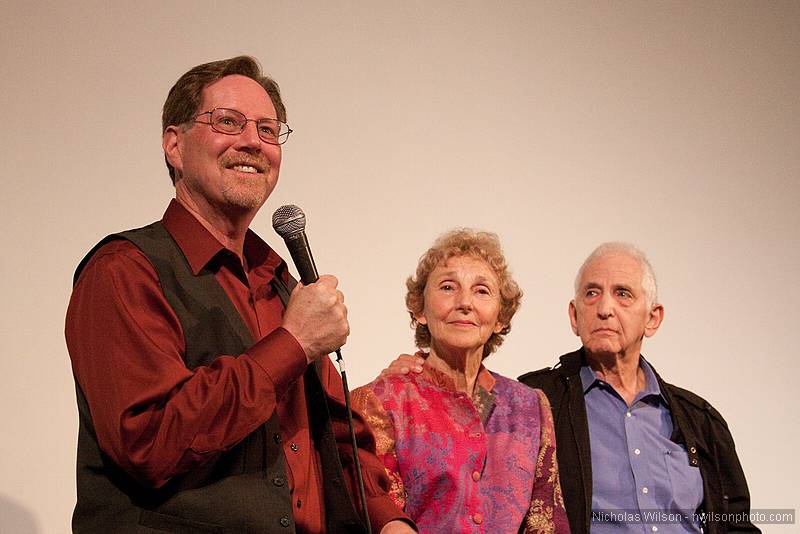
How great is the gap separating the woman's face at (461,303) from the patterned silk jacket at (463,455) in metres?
0.12

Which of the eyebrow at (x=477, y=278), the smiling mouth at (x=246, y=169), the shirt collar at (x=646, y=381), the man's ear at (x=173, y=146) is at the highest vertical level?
the eyebrow at (x=477, y=278)

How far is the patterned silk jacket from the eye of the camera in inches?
97.7

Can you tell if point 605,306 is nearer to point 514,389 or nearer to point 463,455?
point 514,389

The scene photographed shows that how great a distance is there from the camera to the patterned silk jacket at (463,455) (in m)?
2.48

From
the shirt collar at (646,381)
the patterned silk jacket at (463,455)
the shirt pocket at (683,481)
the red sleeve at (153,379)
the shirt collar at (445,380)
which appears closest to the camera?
the red sleeve at (153,379)

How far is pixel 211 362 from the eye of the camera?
5.64 ft

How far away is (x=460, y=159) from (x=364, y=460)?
174 cm

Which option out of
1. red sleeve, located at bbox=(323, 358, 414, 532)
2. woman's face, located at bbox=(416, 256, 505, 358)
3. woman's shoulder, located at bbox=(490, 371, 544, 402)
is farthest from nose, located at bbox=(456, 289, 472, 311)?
red sleeve, located at bbox=(323, 358, 414, 532)

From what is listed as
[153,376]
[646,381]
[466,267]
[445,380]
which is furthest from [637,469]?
[153,376]

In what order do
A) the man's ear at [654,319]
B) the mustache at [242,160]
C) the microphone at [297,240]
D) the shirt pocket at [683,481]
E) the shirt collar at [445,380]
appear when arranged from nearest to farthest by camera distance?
1. the microphone at [297,240]
2. the mustache at [242,160]
3. the shirt collar at [445,380]
4. the shirt pocket at [683,481]
5. the man's ear at [654,319]

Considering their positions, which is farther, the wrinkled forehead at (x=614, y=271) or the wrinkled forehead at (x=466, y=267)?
the wrinkled forehead at (x=614, y=271)

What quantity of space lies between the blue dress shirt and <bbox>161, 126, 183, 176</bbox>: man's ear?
1.64 meters

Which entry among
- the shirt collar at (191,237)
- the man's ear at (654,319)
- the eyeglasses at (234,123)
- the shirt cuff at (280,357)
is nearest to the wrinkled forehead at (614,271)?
the man's ear at (654,319)

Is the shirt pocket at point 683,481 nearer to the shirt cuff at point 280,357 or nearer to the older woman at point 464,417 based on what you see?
the older woman at point 464,417
